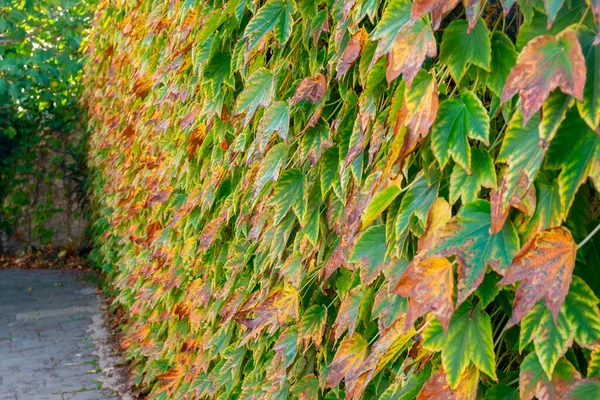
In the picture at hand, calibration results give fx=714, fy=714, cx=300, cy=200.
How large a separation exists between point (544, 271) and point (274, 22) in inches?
53.4

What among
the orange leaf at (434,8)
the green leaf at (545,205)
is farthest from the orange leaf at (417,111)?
the green leaf at (545,205)

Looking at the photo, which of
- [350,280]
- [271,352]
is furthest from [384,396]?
[271,352]

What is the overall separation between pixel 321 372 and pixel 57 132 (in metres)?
11.1

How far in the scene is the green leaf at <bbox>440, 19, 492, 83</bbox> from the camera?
1.19 m

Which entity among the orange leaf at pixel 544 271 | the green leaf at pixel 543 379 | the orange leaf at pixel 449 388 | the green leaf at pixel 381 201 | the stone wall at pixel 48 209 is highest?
the orange leaf at pixel 544 271

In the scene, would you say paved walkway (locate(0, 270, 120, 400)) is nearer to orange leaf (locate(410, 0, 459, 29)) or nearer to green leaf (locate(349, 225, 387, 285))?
green leaf (locate(349, 225, 387, 285))

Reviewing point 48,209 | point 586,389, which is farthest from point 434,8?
point 48,209

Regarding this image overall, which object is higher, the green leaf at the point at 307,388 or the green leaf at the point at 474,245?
the green leaf at the point at 474,245

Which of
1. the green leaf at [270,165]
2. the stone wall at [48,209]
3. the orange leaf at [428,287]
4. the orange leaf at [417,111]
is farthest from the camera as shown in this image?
the stone wall at [48,209]

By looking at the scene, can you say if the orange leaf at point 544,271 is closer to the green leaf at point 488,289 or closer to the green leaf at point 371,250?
the green leaf at point 488,289

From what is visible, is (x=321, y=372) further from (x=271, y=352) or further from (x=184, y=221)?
(x=184, y=221)

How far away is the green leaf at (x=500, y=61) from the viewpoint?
1203 millimetres

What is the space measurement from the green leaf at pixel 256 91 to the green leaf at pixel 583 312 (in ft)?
4.47

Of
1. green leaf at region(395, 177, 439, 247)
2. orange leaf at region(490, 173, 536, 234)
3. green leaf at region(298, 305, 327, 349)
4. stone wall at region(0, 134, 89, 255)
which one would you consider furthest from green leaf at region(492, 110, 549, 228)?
stone wall at region(0, 134, 89, 255)
